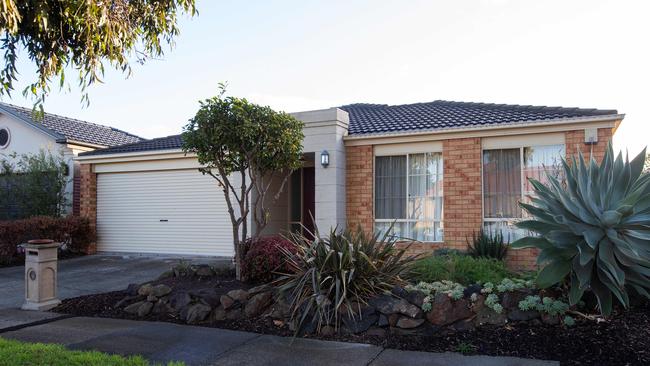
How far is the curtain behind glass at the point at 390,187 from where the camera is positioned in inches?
477

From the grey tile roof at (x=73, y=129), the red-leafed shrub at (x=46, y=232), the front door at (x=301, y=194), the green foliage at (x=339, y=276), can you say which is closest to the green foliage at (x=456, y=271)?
the green foliage at (x=339, y=276)

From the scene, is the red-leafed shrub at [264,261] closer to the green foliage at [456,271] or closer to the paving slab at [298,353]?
the paving slab at [298,353]

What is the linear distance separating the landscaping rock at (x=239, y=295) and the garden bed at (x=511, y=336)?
2.3 inches

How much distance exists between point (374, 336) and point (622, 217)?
10.1 feet

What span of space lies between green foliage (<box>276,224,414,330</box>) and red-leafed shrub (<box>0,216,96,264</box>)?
33.7 feet

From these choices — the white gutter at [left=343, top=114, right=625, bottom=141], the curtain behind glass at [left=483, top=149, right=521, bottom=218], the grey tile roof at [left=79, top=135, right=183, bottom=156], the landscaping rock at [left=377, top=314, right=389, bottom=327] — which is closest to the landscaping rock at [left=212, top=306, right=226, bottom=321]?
the landscaping rock at [left=377, top=314, right=389, bottom=327]

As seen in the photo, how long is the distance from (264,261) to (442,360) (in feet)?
11.8

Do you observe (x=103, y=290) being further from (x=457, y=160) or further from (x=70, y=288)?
(x=457, y=160)

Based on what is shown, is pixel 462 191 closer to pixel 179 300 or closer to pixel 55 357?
pixel 179 300

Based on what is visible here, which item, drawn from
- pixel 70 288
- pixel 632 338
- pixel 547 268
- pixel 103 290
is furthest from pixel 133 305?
pixel 632 338

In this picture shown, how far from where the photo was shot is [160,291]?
800 cm

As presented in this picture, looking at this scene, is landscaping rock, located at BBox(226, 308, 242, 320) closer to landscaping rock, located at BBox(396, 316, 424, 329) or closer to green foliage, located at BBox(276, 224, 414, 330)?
green foliage, located at BBox(276, 224, 414, 330)

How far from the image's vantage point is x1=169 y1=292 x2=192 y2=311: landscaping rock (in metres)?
7.59

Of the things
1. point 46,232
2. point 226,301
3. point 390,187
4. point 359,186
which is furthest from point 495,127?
point 46,232
